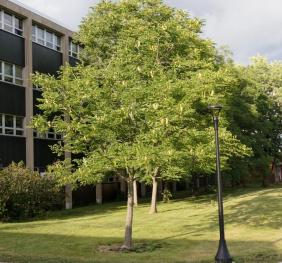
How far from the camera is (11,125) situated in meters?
31.2

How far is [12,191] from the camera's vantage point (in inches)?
953

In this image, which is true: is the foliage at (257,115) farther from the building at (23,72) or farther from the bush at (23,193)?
the bush at (23,193)

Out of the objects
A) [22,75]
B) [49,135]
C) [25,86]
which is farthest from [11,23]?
[49,135]

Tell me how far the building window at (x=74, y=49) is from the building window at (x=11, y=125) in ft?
26.7

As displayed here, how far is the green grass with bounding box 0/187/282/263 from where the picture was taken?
1435 centimetres

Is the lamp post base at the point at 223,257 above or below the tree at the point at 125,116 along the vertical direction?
below

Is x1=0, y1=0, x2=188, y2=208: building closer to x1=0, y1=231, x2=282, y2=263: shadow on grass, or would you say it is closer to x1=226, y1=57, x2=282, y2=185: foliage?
x1=0, y1=231, x2=282, y2=263: shadow on grass

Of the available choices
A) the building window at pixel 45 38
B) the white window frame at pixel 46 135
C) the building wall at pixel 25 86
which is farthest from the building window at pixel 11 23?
the white window frame at pixel 46 135

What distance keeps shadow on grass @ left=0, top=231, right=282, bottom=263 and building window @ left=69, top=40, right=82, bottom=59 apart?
21.3 meters

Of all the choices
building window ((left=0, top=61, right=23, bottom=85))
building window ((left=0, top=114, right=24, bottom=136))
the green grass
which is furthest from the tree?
building window ((left=0, top=61, right=23, bottom=85))

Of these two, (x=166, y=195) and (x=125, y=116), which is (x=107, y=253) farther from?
(x=166, y=195)

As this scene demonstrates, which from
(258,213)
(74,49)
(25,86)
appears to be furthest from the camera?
(74,49)

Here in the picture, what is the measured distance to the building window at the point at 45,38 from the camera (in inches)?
1341

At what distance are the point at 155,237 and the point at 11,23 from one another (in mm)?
18542
